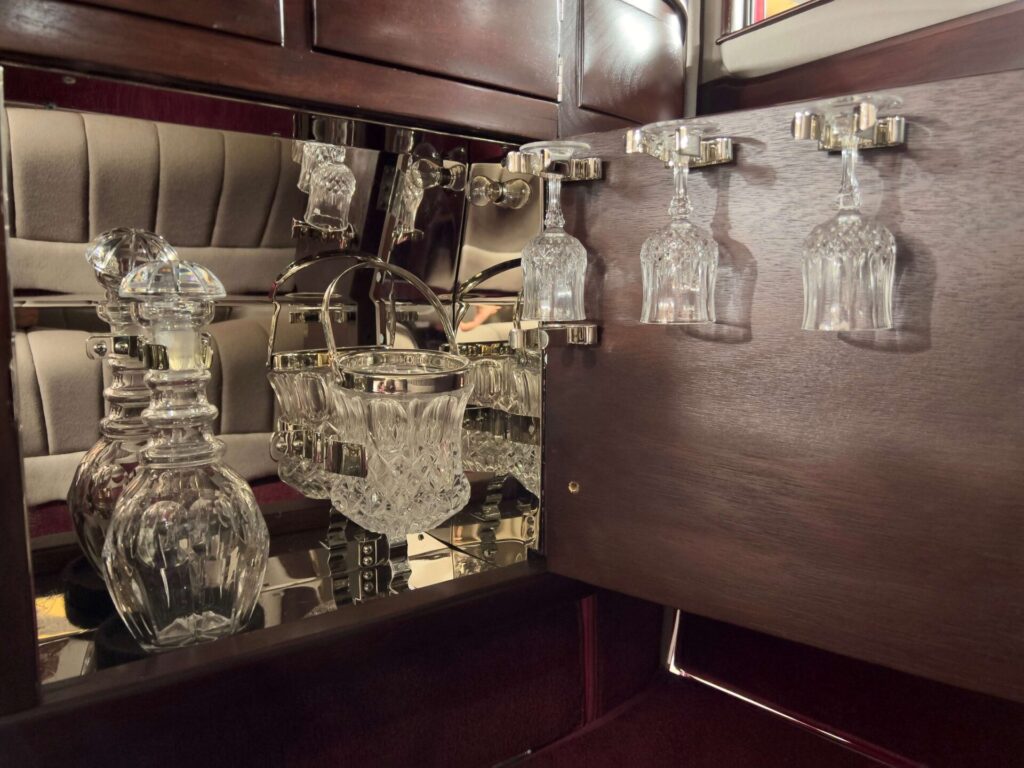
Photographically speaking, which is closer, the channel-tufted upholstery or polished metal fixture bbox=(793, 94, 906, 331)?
polished metal fixture bbox=(793, 94, 906, 331)

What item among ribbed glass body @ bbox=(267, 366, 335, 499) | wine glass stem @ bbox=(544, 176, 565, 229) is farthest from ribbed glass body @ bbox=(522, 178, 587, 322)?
ribbed glass body @ bbox=(267, 366, 335, 499)

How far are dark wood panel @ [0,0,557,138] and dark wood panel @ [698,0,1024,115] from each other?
0.50m

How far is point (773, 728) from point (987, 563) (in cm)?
65

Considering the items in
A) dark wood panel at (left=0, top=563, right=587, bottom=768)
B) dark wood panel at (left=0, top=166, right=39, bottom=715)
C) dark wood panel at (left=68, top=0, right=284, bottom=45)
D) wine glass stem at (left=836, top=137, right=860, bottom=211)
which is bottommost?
dark wood panel at (left=0, top=563, right=587, bottom=768)

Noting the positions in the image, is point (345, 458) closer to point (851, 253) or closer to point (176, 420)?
point (176, 420)

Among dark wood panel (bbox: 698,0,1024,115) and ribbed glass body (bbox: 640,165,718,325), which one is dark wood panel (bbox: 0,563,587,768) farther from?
dark wood panel (bbox: 698,0,1024,115)

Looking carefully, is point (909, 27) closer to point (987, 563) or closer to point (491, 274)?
point (491, 274)

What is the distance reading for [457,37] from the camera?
32.8 inches

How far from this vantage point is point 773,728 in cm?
114

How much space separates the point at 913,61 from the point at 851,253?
637 millimetres

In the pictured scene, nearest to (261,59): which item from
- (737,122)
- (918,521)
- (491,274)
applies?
(737,122)

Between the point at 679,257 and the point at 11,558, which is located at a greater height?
the point at 679,257

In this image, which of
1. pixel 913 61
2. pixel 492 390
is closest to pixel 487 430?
pixel 492 390

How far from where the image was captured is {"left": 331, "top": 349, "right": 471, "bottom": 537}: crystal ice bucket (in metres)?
0.84
